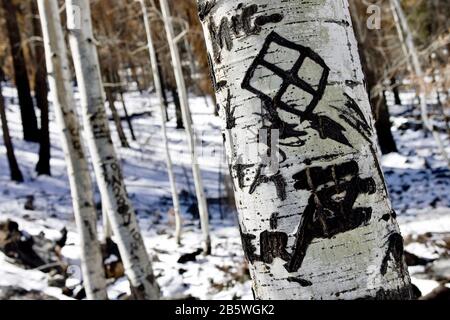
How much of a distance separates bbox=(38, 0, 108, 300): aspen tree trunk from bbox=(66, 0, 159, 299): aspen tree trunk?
6.3 inches

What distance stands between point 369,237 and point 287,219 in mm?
143

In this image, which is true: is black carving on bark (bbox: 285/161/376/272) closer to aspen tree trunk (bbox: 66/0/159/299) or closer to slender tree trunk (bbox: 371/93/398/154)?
aspen tree trunk (bbox: 66/0/159/299)

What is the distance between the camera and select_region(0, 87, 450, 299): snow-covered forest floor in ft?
20.0

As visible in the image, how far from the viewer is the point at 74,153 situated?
4117 millimetres

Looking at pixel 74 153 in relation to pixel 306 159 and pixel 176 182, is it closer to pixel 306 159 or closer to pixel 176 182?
pixel 306 159

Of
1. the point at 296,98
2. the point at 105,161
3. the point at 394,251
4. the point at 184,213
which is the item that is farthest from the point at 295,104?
the point at 184,213

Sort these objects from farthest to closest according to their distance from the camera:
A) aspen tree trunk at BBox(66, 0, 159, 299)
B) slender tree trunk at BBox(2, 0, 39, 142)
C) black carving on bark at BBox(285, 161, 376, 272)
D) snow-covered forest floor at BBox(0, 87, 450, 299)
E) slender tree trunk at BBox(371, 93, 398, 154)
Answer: slender tree trunk at BBox(371, 93, 398, 154) < slender tree trunk at BBox(2, 0, 39, 142) < snow-covered forest floor at BBox(0, 87, 450, 299) < aspen tree trunk at BBox(66, 0, 159, 299) < black carving on bark at BBox(285, 161, 376, 272)

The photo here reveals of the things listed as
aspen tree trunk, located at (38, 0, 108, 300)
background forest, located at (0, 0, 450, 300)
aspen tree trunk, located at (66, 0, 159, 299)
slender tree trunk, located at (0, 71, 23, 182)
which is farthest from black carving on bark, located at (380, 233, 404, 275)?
slender tree trunk, located at (0, 71, 23, 182)

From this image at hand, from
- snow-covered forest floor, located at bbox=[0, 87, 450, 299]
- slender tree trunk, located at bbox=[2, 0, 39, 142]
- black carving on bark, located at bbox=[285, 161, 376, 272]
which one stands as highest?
slender tree trunk, located at bbox=[2, 0, 39, 142]

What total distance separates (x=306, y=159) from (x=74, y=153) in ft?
12.3

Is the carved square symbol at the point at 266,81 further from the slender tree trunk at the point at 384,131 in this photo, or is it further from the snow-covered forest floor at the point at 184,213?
the slender tree trunk at the point at 384,131

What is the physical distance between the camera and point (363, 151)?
2.47 ft

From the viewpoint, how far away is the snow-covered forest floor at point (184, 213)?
6082mm
